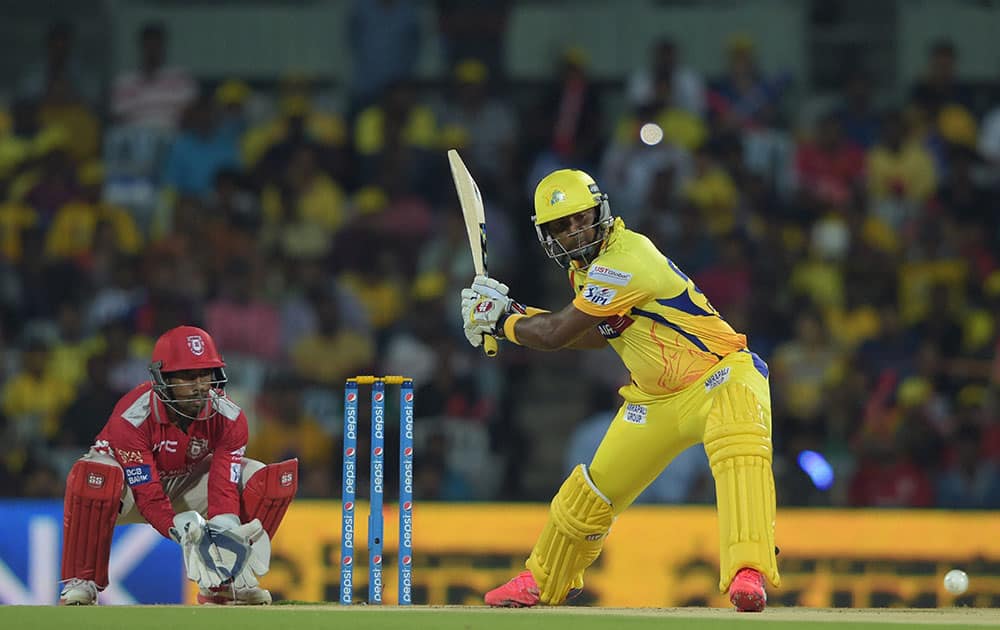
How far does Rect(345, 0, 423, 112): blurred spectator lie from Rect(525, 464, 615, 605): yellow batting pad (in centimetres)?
639

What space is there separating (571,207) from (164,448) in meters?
1.96

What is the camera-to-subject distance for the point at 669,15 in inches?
549

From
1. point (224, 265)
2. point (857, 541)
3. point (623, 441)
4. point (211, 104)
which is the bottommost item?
point (857, 541)

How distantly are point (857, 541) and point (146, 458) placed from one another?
4226 millimetres

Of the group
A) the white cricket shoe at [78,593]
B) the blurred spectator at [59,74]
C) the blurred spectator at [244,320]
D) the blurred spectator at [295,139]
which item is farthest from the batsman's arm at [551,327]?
the blurred spectator at [59,74]

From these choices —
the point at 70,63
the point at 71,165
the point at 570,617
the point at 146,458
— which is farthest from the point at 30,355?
the point at 570,617

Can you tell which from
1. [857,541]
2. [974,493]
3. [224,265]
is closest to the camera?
[857,541]

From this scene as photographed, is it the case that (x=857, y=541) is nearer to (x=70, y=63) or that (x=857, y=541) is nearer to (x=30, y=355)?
(x=30, y=355)

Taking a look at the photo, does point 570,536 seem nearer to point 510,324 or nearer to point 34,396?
point 510,324

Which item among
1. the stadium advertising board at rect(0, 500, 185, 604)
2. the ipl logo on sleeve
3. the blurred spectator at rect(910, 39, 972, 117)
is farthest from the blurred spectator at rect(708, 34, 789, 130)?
the ipl logo on sleeve

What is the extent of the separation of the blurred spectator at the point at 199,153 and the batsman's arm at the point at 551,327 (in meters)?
5.83

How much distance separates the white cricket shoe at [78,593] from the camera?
7.29m

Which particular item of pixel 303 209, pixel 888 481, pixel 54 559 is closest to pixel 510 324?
pixel 54 559

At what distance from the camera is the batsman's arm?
23.4ft
